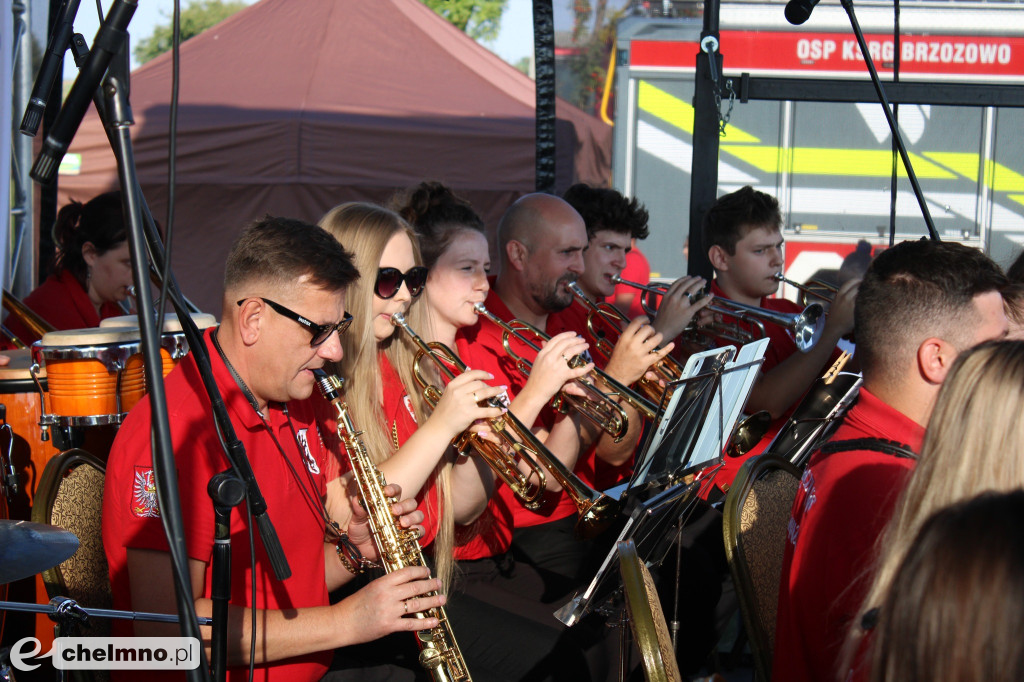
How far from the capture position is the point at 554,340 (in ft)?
9.78

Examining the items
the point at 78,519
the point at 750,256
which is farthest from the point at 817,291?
the point at 78,519

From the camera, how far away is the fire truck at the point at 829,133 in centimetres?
571

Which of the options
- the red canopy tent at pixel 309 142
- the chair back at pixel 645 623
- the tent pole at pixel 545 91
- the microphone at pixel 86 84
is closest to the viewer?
the microphone at pixel 86 84

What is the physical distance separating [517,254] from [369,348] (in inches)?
49.5

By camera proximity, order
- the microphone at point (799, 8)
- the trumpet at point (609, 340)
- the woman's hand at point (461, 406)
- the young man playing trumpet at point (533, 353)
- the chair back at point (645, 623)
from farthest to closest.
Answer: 1. the trumpet at point (609, 340)
2. the microphone at point (799, 8)
3. the young man playing trumpet at point (533, 353)
4. the woman's hand at point (461, 406)
5. the chair back at point (645, 623)

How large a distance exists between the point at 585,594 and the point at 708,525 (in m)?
1.81

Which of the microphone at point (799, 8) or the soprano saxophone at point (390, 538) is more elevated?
the microphone at point (799, 8)

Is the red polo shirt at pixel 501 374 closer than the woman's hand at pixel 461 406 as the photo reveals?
No

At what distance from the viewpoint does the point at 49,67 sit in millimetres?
1398

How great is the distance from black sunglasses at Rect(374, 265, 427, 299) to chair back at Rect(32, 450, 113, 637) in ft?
3.30

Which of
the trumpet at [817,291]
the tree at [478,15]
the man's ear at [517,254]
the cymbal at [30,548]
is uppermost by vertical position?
the tree at [478,15]

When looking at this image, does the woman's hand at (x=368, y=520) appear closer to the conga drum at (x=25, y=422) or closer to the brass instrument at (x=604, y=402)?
the brass instrument at (x=604, y=402)

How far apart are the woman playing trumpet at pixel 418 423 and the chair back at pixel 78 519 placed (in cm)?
78

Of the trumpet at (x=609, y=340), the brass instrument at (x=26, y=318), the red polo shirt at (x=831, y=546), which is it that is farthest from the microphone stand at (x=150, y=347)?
the brass instrument at (x=26, y=318)
